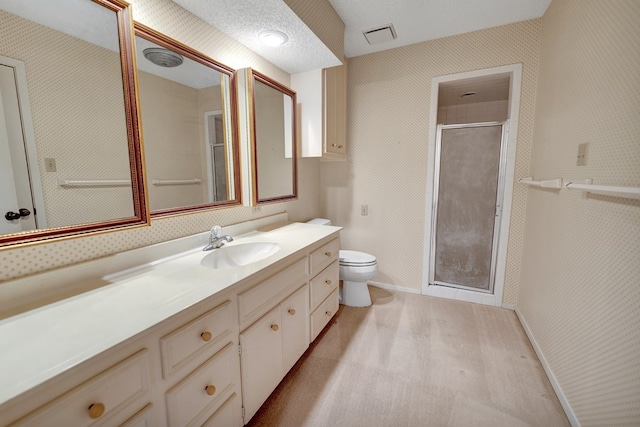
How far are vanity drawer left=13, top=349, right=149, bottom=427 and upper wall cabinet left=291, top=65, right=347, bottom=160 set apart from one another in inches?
74.0

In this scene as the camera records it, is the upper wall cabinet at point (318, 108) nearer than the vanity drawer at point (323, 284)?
No

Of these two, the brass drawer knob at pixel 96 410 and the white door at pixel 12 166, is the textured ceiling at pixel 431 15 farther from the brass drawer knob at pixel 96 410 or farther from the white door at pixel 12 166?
the brass drawer knob at pixel 96 410

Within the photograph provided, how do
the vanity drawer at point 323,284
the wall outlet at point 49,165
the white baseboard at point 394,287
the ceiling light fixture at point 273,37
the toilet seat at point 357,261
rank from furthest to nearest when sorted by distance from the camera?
the white baseboard at point 394,287 < the toilet seat at point 357,261 < the vanity drawer at point 323,284 < the ceiling light fixture at point 273,37 < the wall outlet at point 49,165

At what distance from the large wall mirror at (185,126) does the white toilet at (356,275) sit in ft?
3.73

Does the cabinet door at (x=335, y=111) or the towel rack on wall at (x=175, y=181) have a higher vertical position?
the cabinet door at (x=335, y=111)

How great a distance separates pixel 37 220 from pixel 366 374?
1747mm

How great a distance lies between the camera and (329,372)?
1.68m

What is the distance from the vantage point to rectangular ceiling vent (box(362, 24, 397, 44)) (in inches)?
87.0

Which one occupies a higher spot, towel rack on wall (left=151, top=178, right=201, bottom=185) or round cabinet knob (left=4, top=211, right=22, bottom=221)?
towel rack on wall (left=151, top=178, right=201, bottom=185)

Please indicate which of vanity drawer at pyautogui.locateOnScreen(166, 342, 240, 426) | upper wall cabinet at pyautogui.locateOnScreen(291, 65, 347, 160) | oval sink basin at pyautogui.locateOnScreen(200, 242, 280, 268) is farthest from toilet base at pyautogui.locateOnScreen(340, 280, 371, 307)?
vanity drawer at pyautogui.locateOnScreen(166, 342, 240, 426)

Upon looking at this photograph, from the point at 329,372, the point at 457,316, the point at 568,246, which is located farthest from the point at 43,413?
the point at 457,316

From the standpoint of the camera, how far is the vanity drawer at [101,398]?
1.96ft

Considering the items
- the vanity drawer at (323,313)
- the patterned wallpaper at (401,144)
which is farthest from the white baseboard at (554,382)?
the vanity drawer at (323,313)

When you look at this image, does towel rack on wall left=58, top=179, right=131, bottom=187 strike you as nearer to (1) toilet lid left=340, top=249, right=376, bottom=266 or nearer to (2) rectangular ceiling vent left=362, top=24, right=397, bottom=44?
(1) toilet lid left=340, top=249, right=376, bottom=266
